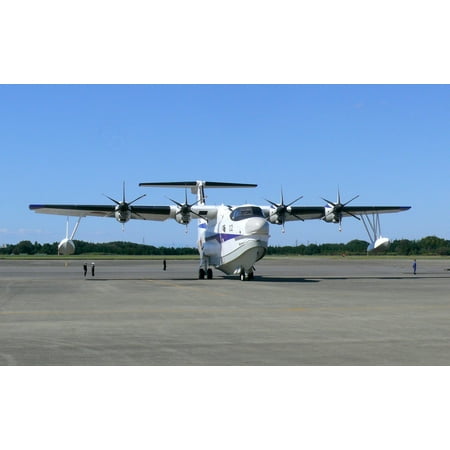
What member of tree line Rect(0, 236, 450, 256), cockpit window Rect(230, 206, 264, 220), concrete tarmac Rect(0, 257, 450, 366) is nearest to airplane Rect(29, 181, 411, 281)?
cockpit window Rect(230, 206, 264, 220)

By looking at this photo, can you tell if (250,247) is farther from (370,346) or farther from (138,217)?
(370,346)

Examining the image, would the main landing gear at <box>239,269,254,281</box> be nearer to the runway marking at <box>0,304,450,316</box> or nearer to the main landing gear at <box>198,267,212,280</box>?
the main landing gear at <box>198,267,212,280</box>

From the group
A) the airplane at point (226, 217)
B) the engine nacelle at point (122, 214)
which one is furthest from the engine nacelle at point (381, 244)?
the engine nacelle at point (122, 214)

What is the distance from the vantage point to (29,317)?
598 inches

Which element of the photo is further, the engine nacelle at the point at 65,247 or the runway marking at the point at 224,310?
the engine nacelle at the point at 65,247

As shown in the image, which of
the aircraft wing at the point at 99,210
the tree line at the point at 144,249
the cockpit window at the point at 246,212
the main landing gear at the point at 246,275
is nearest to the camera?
the cockpit window at the point at 246,212

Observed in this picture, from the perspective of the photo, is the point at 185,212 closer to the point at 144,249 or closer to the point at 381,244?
the point at 381,244

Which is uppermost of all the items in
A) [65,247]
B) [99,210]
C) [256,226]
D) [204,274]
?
[99,210]

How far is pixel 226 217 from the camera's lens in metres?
33.3

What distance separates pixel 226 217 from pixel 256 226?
12.3ft

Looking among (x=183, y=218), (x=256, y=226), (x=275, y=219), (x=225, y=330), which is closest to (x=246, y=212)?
(x=256, y=226)

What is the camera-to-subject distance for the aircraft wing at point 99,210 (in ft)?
120

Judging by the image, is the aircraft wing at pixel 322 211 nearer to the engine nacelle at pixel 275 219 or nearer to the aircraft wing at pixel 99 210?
the engine nacelle at pixel 275 219

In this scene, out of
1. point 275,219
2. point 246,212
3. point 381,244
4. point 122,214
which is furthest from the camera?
point 381,244
